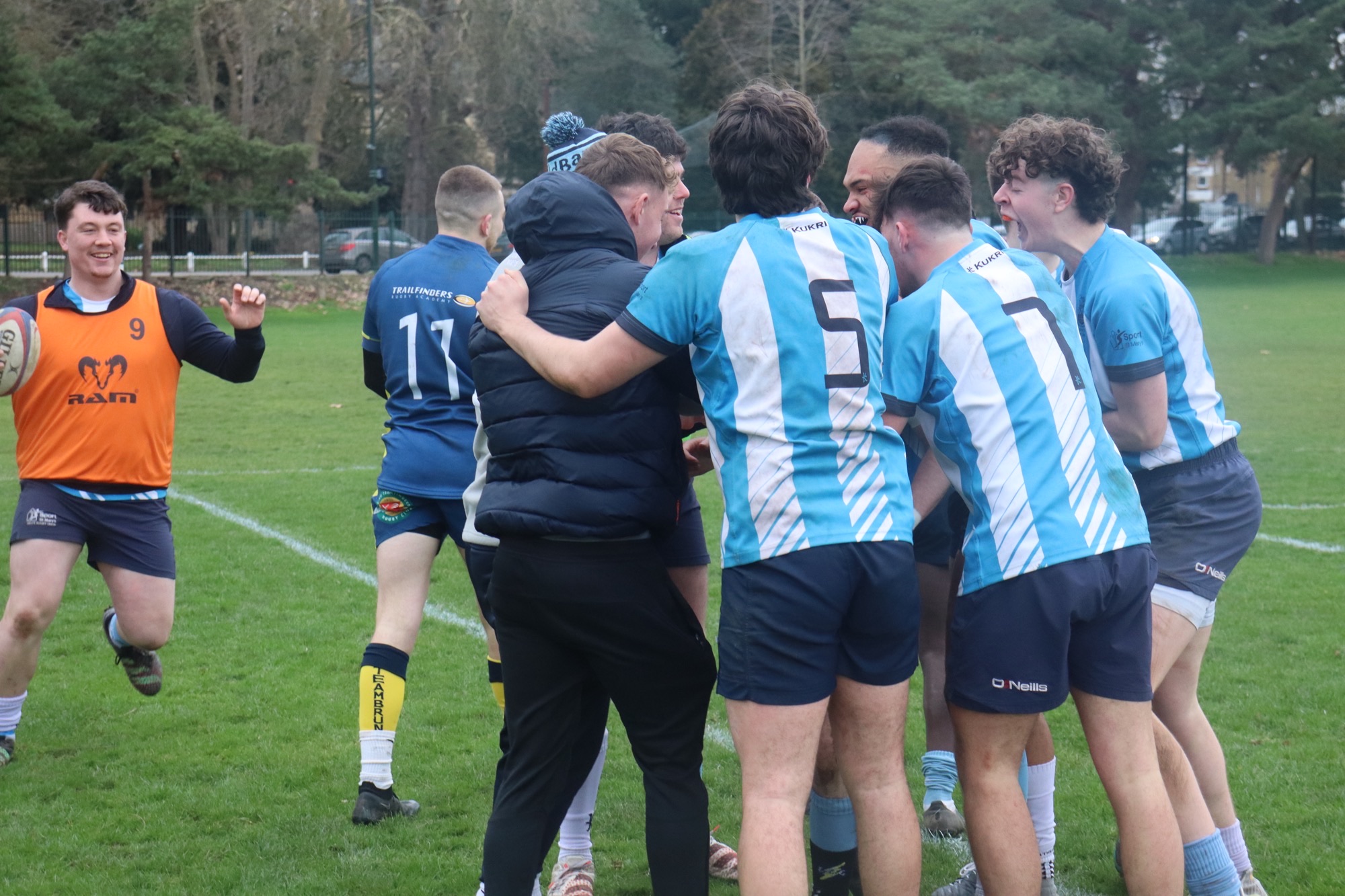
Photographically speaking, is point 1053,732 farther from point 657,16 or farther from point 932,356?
point 657,16

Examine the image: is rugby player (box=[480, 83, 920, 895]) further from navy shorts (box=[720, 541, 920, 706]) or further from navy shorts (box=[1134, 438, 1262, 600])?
navy shorts (box=[1134, 438, 1262, 600])

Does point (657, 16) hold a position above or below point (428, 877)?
above

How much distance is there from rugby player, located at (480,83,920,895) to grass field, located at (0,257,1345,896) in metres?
1.21

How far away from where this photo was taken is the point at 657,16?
56.5 m

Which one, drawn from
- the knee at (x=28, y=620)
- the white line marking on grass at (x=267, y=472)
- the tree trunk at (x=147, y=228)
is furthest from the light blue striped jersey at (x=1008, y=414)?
the tree trunk at (x=147, y=228)

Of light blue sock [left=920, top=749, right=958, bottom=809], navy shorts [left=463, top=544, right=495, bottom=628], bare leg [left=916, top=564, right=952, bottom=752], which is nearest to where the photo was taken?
navy shorts [left=463, top=544, right=495, bottom=628]

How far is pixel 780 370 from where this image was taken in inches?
121

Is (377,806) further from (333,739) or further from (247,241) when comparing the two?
(247,241)

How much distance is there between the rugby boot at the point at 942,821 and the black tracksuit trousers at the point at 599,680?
144cm

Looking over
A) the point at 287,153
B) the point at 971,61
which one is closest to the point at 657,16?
the point at 971,61

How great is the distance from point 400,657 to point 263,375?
1496 cm

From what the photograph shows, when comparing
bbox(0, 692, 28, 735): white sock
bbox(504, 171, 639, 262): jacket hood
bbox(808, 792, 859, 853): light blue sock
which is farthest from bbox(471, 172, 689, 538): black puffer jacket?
bbox(0, 692, 28, 735): white sock

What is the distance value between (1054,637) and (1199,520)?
0.84 m

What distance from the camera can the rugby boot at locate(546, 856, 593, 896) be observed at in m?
4.07
